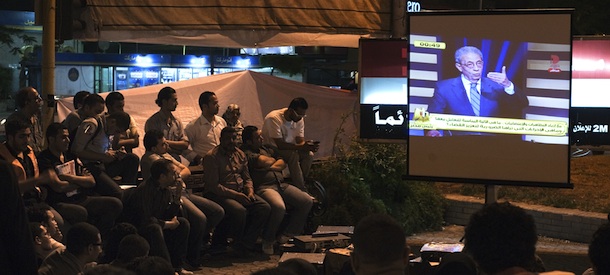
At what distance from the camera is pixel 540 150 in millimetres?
9000

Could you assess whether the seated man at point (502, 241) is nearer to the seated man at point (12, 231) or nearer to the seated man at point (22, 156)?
the seated man at point (12, 231)

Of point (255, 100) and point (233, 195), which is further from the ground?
point (255, 100)

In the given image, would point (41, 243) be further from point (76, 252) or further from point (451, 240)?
point (451, 240)

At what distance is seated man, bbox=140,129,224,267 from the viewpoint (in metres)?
10.2

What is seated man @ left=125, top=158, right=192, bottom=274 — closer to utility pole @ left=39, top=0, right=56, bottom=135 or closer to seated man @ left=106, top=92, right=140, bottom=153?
seated man @ left=106, top=92, right=140, bottom=153

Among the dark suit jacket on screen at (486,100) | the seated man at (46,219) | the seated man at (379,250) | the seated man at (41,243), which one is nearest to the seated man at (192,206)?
the seated man at (46,219)

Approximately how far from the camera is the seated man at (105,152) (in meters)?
9.88

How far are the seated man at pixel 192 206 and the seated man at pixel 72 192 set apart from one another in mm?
860

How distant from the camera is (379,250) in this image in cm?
425

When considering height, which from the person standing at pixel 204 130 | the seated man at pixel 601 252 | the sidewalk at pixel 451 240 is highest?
the person standing at pixel 204 130

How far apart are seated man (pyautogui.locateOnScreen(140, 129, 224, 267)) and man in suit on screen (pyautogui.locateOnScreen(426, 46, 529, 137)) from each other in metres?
2.83

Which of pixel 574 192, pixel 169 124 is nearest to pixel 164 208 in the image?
pixel 169 124

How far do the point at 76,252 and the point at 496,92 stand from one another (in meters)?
4.00

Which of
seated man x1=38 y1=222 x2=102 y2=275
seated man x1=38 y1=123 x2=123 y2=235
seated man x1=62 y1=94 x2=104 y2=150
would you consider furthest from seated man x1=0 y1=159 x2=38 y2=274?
seated man x1=62 y1=94 x2=104 y2=150
